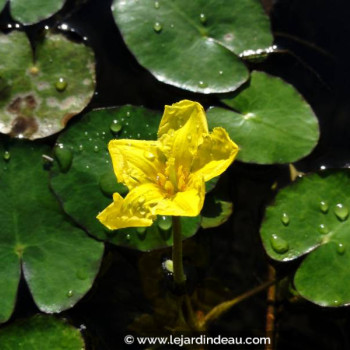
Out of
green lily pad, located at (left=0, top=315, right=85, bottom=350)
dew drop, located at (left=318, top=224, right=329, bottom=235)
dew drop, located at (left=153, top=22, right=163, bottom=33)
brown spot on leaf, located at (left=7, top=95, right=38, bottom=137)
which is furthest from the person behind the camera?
dew drop, located at (left=153, top=22, right=163, bottom=33)

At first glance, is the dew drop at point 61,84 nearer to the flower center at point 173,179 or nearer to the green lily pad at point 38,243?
the green lily pad at point 38,243

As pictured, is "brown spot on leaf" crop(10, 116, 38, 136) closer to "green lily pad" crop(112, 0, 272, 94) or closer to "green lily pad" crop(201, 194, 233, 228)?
"green lily pad" crop(112, 0, 272, 94)

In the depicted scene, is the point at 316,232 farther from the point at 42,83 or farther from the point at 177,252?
the point at 42,83

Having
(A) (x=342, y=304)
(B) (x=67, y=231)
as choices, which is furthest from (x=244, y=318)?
(B) (x=67, y=231)

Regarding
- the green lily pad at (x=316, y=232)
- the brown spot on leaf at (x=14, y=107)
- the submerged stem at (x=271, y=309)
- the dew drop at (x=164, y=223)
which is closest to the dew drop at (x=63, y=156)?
the brown spot on leaf at (x=14, y=107)

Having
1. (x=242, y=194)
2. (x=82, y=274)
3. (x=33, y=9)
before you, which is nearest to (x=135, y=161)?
(x=82, y=274)

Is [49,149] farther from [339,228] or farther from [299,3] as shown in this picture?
[299,3]

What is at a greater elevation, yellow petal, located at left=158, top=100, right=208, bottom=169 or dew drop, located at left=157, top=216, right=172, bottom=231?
yellow petal, located at left=158, top=100, right=208, bottom=169

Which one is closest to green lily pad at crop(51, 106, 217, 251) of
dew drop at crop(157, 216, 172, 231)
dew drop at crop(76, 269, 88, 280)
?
dew drop at crop(157, 216, 172, 231)
